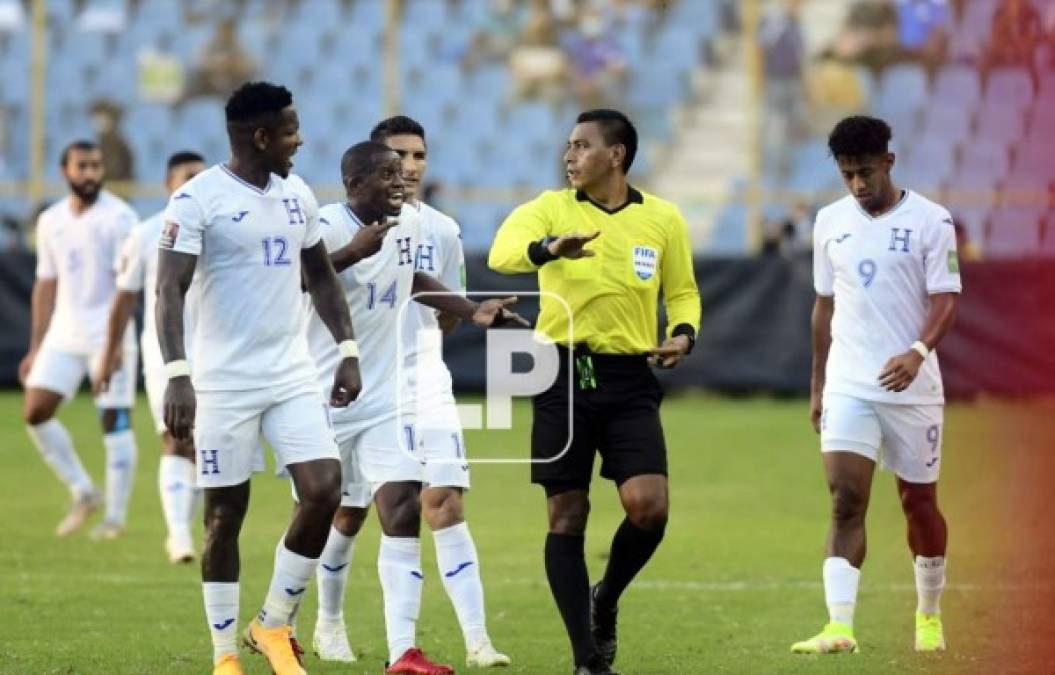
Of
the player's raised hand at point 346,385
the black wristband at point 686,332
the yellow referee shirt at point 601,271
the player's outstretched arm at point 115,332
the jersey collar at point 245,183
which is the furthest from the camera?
the player's outstretched arm at point 115,332

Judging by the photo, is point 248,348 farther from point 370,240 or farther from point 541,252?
point 541,252

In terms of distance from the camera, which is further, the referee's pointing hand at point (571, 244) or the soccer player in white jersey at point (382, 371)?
the soccer player in white jersey at point (382, 371)

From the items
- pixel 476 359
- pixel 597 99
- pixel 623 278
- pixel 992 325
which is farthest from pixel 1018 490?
pixel 597 99

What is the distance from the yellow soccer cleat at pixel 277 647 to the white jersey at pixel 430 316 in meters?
1.34

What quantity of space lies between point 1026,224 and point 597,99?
6.15 m

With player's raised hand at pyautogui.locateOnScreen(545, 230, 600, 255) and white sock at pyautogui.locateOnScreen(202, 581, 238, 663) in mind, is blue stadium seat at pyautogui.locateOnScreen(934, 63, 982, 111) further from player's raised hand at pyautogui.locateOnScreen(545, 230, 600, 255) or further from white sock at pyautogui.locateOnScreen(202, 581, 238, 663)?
white sock at pyautogui.locateOnScreen(202, 581, 238, 663)

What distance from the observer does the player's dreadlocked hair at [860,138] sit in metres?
9.33

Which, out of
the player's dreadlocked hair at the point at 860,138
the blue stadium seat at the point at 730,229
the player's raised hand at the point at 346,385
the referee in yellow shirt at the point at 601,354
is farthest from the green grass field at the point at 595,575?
the blue stadium seat at the point at 730,229

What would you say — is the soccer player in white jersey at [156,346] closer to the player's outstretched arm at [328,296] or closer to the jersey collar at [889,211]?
the player's outstretched arm at [328,296]

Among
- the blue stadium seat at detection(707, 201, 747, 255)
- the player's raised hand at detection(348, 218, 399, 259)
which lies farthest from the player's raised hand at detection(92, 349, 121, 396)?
the blue stadium seat at detection(707, 201, 747, 255)

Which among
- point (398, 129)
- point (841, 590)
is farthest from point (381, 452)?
point (841, 590)

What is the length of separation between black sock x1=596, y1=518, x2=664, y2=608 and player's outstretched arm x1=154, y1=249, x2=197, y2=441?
6.54ft

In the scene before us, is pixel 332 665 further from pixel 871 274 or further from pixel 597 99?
pixel 597 99

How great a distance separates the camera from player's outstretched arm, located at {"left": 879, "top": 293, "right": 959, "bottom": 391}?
9234 millimetres
